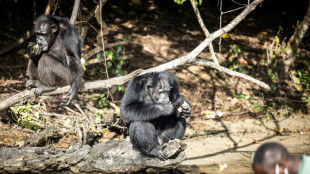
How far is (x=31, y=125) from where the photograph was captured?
8.31 meters

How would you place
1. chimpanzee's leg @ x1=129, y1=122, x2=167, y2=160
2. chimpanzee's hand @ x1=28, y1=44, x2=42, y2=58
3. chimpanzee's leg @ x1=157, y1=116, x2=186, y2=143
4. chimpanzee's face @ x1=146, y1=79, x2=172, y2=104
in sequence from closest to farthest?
chimpanzee's leg @ x1=129, y1=122, x2=167, y2=160 < chimpanzee's face @ x1=146, y1=79, x2=172, y2=104 < chimpanzee's leg @ x1=157, y1=116, x2=186, y2=143 < chimpanzee's hand @ x1=28, y1=44, x2=42, y2=58

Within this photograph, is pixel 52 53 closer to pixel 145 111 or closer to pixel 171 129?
pixel 145 111

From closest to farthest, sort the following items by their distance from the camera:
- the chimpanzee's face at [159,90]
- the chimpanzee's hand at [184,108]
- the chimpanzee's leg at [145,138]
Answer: the chimpanzee's leg at [145,138], the chimpanzee's hand at [184,108], the chimpanzee's face at [159,90]

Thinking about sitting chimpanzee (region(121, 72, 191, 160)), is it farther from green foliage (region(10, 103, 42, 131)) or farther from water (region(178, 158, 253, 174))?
green foliage (region(10, 103, 42, 131))

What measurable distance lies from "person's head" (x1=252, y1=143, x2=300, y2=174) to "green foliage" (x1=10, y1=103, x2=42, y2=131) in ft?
19.8

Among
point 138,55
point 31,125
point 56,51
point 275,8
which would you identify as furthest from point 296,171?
point 275,8

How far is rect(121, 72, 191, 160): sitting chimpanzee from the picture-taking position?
6.10 metres

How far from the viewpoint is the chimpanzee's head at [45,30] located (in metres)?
7.30

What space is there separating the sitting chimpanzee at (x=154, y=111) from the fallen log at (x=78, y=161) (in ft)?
0.63

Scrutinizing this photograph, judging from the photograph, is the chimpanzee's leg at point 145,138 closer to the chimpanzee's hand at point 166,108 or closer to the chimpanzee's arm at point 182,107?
the chimpanzee's hand at point 166,108

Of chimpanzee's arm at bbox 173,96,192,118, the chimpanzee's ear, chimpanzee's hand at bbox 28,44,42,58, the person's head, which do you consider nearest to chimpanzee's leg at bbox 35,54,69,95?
chimpanzee's hand at bbox 28,44,42,58

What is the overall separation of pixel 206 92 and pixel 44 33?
Result: 17.7 feet

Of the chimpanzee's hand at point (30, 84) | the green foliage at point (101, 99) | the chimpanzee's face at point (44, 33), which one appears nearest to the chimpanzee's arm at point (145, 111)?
the chimpanzee's hand at point (30, 84)

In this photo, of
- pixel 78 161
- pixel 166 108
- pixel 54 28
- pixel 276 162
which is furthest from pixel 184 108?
pixel 54 28
